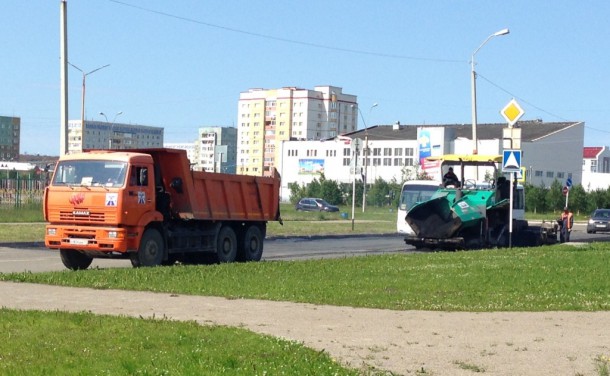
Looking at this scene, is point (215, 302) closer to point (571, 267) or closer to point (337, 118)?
point (571, 267)

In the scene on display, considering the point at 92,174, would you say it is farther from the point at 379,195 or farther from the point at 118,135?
the point at 118,135

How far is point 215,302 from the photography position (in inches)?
584

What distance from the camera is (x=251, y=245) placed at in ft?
88.6

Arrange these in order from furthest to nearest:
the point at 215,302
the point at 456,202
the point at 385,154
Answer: the point at 385,154, the point at 456,202, the point at 215,302

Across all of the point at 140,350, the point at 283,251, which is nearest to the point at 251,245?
the point at 283,251

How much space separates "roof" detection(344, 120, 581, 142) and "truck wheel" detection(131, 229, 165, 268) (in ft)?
300

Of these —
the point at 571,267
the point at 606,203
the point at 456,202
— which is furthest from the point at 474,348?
the point at 606,203

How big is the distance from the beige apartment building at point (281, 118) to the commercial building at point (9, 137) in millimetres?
38278

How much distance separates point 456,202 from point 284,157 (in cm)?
11166

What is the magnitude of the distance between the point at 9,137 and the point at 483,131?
3370 inches

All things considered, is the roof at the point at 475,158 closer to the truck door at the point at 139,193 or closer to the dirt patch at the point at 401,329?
the truck door at the point at 139,193

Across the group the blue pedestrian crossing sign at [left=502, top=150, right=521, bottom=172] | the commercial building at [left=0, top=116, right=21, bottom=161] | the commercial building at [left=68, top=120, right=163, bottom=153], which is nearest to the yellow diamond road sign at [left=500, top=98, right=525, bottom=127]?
the blue pedestrian crossing sign at [left=502, top=150, right=521, bottom=172]

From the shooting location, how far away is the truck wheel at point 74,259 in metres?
22.8

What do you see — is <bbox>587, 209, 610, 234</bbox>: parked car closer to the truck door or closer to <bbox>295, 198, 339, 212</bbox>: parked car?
<bbox>295, 198, 339, 212</bbox>: parked car
